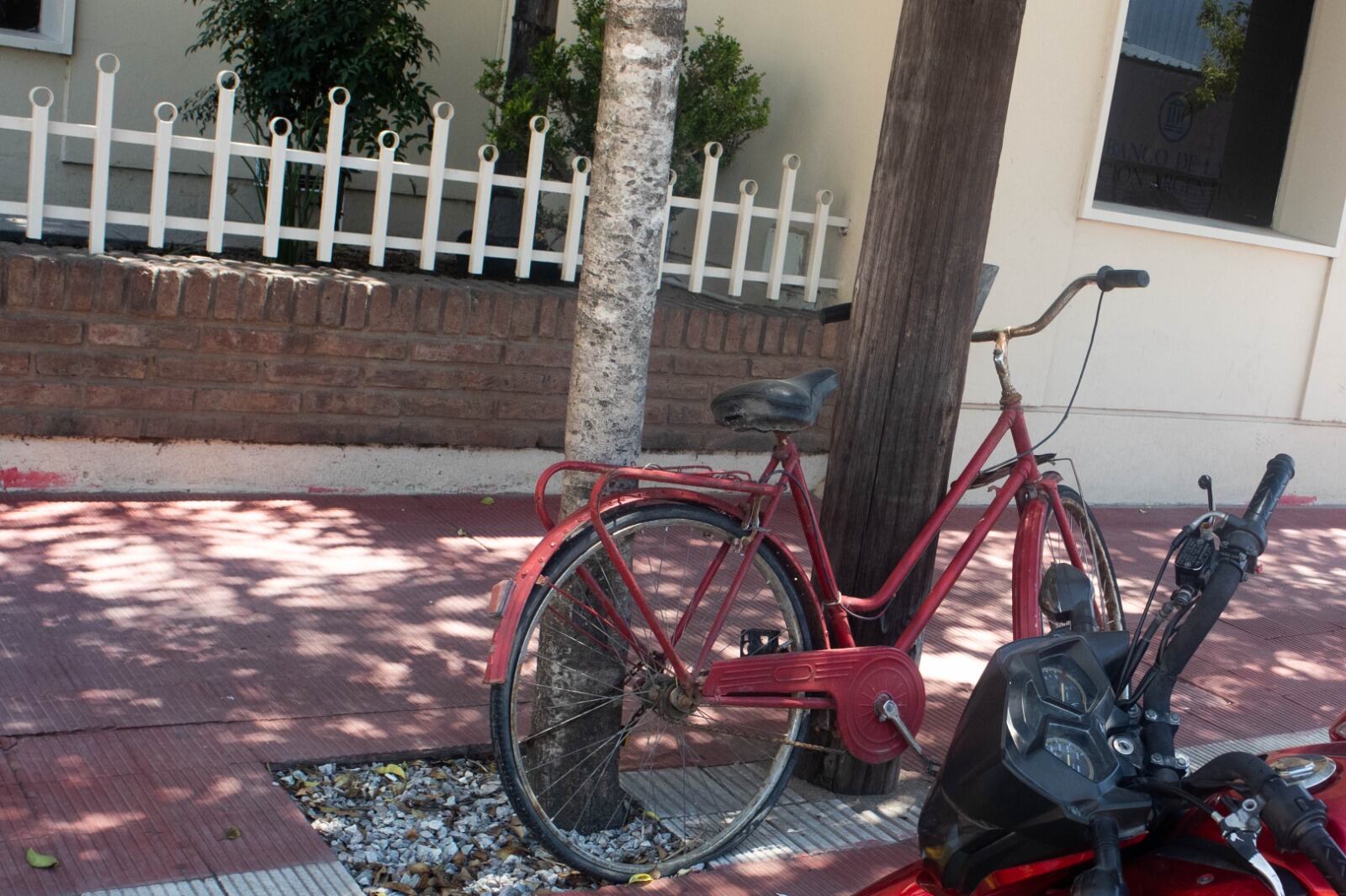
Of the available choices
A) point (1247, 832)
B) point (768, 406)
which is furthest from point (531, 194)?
point (1247, 832)

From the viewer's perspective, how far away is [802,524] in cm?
349

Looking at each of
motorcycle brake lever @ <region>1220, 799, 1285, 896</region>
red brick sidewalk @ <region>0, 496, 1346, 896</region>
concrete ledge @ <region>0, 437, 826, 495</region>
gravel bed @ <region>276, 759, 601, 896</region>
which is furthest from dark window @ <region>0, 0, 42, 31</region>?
motorcycle brake lever @ <region>1220, 799, 1285, 896</region>

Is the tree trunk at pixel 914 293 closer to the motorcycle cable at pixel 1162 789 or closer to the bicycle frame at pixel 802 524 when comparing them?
the bicycle frame at pixel 802 524

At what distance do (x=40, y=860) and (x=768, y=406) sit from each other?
1858 mm

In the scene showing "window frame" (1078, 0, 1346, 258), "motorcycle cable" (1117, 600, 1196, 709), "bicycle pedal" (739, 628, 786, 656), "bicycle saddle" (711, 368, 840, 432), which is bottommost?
"bicycle pedal" (739, 628, 786, 656)

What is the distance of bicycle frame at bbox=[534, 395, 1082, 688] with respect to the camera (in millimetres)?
3186

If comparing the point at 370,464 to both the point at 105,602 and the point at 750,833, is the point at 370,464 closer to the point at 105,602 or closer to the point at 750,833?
the point at 105,602

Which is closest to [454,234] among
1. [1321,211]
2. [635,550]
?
[1321,211]

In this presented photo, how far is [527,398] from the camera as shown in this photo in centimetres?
625

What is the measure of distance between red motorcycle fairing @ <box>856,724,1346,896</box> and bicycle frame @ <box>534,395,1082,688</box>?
1.36 metres

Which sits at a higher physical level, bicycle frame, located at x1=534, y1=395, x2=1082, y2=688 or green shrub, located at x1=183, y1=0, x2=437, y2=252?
green shrub, located at x1=183, y1=0, x2=437, y2=252

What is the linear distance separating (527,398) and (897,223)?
9.33 ft

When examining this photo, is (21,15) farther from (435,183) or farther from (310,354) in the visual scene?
(310,354)

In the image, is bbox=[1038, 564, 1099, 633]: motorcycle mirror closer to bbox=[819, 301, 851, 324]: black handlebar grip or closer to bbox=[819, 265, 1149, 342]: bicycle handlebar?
bbox=[819, 265, 1149, 342]: bicycle handlebar
